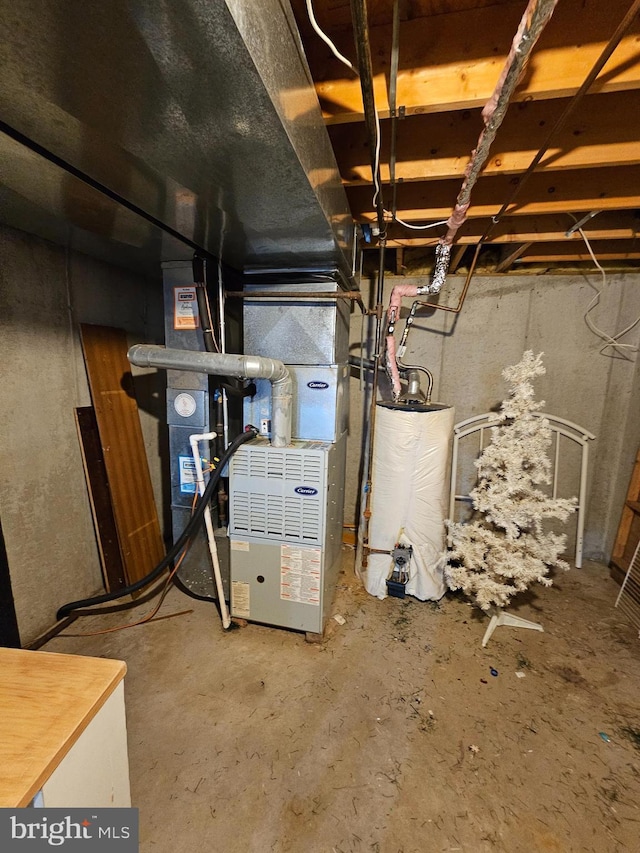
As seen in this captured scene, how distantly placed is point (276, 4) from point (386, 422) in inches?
72.3

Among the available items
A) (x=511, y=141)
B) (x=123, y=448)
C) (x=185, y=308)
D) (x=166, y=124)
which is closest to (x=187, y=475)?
(x=123, y=448)

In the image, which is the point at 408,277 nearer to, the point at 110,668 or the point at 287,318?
the point at 287,318

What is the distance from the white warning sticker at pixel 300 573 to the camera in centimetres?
189

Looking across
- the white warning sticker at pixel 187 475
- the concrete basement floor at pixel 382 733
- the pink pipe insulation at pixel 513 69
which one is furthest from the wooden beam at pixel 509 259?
the white warning sticker at pixel 187 475

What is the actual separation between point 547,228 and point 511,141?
2.75 ft

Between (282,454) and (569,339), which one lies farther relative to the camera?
(569,339)

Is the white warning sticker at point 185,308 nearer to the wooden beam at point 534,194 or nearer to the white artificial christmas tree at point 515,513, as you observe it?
the wooden beam at point 534,194

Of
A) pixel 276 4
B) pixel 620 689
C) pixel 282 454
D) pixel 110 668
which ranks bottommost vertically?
pixel 620 689

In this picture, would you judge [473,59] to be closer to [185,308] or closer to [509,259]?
[509,259]

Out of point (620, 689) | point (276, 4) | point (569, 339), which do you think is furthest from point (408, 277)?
point (620, 689)

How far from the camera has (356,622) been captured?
2.15 m

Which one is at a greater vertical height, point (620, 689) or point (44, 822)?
point (44, 822)

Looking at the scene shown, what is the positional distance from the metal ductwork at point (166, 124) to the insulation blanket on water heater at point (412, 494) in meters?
1.18

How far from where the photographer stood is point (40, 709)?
66 cm
